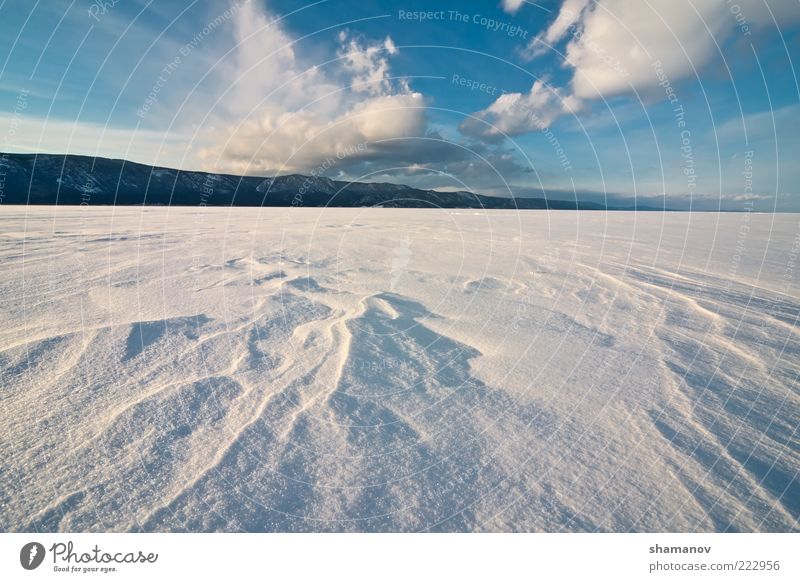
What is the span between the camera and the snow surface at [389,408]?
226cm

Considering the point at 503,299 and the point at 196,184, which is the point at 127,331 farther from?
the point at 196,184

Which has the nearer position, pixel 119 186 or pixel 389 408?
pixel 389 408

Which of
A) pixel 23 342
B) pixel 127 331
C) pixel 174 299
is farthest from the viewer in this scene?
pixel 174 299

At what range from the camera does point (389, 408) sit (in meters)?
3.18

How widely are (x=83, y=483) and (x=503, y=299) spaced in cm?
562

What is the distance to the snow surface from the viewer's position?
226cm

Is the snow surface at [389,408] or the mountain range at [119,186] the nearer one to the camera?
the snow surface at [389,408]

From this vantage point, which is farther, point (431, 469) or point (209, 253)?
point (209, 253)

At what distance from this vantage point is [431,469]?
2.52 m

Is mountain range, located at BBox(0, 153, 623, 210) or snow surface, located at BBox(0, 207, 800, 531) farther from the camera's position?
mountain range, located at BBox(0, 153, 623, 210)
